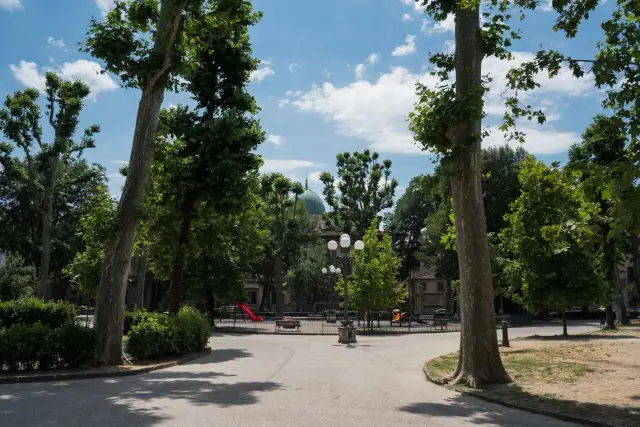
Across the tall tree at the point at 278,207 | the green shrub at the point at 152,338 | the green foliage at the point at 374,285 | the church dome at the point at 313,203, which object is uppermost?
the church dome at the point at 313,203

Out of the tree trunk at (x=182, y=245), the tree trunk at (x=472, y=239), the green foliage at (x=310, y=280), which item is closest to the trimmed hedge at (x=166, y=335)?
the tree trunk at (x=182, y=245)

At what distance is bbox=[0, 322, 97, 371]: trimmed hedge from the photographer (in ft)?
37.0

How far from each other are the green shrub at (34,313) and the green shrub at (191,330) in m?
3.10

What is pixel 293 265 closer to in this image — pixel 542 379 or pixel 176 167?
pixel 176 167

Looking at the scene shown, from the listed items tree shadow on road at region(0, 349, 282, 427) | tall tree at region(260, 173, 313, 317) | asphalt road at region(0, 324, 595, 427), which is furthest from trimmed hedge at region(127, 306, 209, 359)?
tall tree at region(260, 173, 313, 317)

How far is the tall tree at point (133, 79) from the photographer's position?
13125mm

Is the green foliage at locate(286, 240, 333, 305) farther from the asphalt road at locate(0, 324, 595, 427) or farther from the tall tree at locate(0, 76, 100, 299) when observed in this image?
the asphalt road at locate(0, 324, 595, 427)

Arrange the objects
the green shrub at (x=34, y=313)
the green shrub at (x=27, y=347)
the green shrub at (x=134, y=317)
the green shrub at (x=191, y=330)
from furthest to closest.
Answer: the green shrub at (x=191, y=330) < the green shrub at (x=134, y=317) < the green shrub at (x=34, y=313) < the green shrub at (x=27, y=347)

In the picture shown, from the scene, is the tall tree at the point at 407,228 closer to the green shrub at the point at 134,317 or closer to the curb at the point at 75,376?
the green shrub at the point at 134,317

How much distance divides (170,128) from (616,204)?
1784 cm

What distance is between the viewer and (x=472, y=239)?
→ 35.7 ft

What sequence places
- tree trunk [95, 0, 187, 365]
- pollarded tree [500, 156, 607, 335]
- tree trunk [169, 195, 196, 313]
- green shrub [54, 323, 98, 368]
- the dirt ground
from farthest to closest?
pollarded tree [500, 156, 607, 335], tree trunk [169, 195, 196, 313], tree trunk [95, 0, 187, 365], green shrub [54, 323, 98, 368], the dirt ground

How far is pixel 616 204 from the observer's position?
6.75 m

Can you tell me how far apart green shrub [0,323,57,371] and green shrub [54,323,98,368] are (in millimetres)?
195
